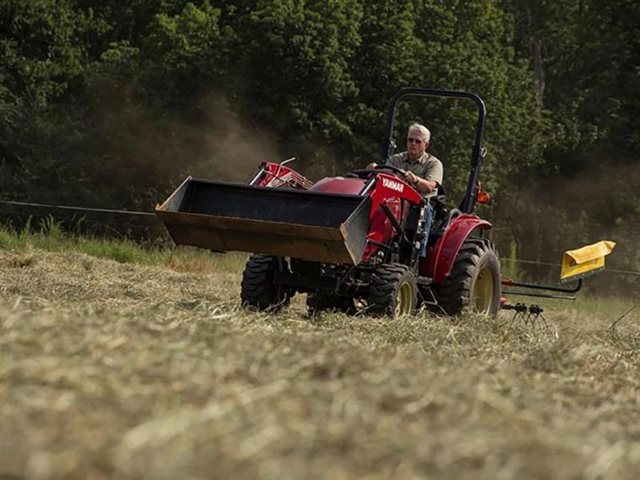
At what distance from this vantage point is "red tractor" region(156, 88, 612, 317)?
29.7 ft

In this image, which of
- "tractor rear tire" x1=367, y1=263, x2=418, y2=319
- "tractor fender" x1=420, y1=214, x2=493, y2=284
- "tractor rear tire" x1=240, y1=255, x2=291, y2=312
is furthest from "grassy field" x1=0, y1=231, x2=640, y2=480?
"tractor fender" x1=420, y1=214, x2=493, y2=284

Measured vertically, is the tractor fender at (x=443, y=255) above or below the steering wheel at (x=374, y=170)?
below

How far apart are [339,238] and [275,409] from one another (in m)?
4.87

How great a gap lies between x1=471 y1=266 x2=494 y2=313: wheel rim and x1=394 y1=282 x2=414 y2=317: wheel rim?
1.66 meters

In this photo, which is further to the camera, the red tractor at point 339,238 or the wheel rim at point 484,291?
the wheel rim at point 484,291

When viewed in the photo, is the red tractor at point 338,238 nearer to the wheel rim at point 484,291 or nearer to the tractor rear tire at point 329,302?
the tractor rear tire at point 329,302

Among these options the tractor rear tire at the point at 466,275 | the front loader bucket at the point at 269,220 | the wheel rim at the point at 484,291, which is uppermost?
the front loader bucket at the point at 269,220

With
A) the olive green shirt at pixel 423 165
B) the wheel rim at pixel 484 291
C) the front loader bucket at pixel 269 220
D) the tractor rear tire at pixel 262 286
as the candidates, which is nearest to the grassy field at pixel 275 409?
the front loader bucket at pixel 269 220

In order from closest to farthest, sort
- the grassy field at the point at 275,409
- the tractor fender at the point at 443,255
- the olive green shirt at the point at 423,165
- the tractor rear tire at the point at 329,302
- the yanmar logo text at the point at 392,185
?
1. the grassy field at the point at 275,409
2. the yanmar logo text at the point at 392,185
3. the tractor rear tire at the point at 329,302
4. the tractor fender at the point at 443,255
5. the olive green shirt at the point at 423,165

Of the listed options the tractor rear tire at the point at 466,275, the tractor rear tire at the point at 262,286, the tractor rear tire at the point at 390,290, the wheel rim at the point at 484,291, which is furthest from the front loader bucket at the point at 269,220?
the wheel rim at the point at 484,291

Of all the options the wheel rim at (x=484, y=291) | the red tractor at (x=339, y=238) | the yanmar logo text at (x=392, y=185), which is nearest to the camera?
the red tractor at (x=339, y=238)

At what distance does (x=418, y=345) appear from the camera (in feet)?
24.5

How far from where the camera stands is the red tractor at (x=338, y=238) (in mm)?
9062

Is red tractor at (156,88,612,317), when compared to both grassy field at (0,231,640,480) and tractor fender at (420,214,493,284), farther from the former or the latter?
grassy field at (0,231,640,480)
